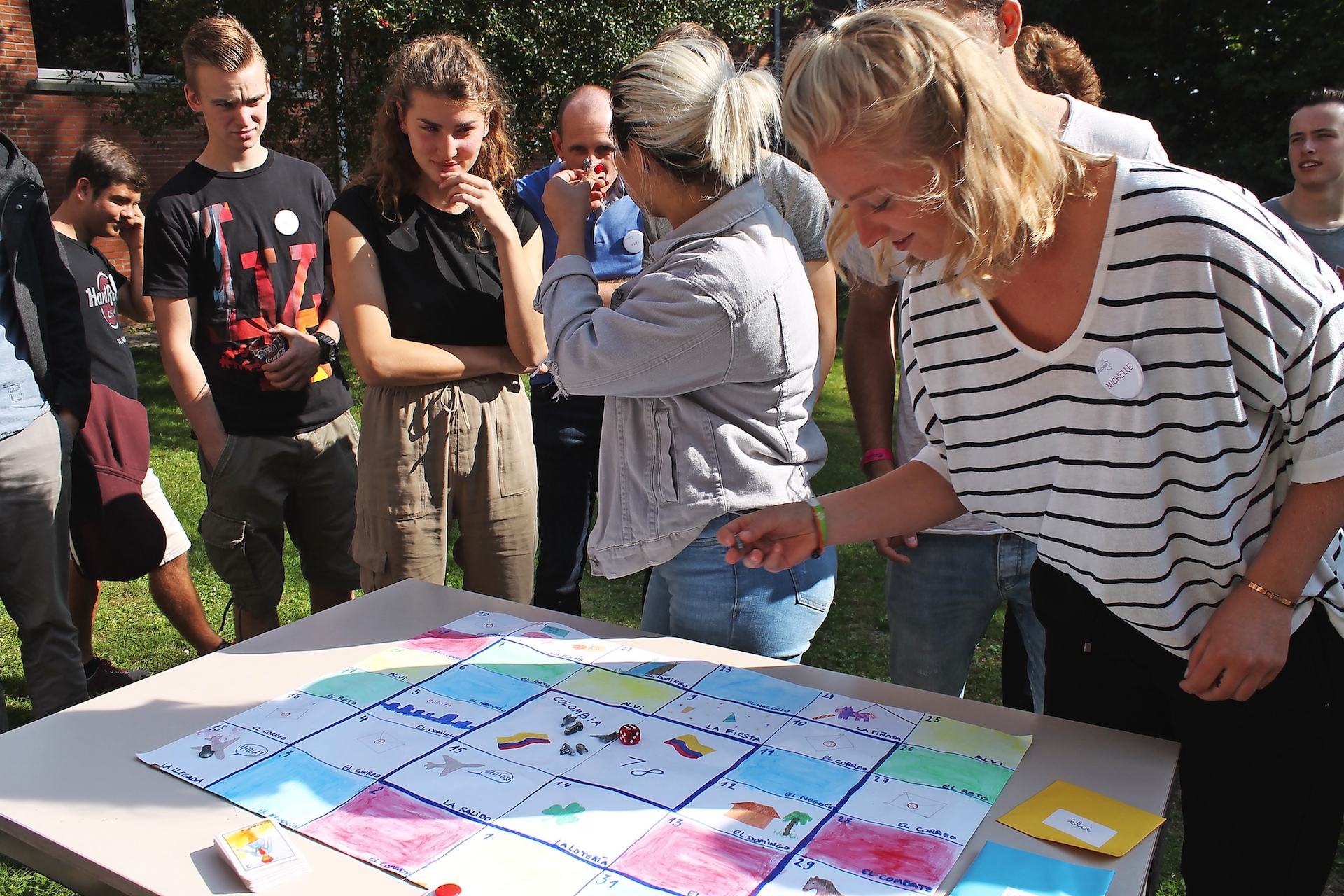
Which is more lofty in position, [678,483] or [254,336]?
[254,336]

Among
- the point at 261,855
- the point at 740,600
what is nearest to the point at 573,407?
the point at 740,600

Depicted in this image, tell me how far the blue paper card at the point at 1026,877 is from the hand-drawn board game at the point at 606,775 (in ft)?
0.12

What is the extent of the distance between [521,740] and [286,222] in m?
2.07

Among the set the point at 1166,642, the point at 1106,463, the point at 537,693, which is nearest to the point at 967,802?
the point at 1166,642

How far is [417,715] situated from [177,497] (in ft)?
13.5

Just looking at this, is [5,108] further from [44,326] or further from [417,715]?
[417,715]

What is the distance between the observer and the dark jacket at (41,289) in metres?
2.53

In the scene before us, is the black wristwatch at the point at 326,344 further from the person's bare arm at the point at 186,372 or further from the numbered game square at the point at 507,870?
the numbered game square at the point at 507,870

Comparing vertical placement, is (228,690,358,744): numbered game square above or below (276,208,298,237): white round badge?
below

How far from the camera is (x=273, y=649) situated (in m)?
1.68

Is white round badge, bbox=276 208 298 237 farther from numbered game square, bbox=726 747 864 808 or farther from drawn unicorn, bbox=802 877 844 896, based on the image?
drawn unicorn, bbox=802 877 844 896

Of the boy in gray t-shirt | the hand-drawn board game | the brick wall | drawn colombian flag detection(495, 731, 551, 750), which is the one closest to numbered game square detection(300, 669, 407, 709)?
the hand-drawn board game

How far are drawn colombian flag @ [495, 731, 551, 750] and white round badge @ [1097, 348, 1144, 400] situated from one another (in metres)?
0.86

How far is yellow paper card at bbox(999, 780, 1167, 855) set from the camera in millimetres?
1116
